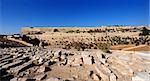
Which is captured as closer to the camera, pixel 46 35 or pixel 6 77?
pixel 6 77

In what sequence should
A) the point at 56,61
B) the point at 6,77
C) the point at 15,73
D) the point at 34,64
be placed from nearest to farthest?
the point at 6,77
the point at 15,73
the point at 34,64
the point at 56,61

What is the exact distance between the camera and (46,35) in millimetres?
36219

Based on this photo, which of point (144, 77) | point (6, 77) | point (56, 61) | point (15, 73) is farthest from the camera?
point (56, 61)

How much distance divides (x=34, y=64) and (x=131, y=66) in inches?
Result: 157

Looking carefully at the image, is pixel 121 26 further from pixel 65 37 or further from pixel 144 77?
pixel 144 77

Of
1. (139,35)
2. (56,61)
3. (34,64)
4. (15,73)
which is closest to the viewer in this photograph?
(15,73)

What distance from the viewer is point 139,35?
34406mm

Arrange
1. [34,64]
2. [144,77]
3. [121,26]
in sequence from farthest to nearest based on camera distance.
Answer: [121,26] → [34,64] → [144,77]

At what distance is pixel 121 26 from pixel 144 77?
41984 millimetres

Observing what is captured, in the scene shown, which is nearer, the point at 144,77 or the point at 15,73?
the point at 144,77

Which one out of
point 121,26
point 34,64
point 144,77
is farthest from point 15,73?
point 121,26

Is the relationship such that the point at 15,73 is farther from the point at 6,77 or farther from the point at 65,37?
the point at 65,37

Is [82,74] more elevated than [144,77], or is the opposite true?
[144,77]

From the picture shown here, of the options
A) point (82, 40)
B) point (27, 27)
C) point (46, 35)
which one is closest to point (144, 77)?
point (82, 40)
